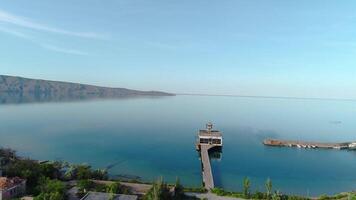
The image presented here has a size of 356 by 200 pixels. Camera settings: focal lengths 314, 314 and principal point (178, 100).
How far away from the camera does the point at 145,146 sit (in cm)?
6694

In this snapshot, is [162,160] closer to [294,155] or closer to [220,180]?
[220,180]

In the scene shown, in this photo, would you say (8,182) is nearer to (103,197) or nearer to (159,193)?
(103,197)

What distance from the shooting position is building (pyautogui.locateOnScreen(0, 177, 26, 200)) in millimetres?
26812

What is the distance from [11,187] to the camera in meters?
27.8

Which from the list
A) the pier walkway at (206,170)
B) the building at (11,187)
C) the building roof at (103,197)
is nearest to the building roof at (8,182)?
the building at (11,187)

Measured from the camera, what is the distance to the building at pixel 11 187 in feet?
88.0

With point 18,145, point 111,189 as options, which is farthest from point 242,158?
point 18,145

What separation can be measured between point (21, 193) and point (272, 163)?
41.0m

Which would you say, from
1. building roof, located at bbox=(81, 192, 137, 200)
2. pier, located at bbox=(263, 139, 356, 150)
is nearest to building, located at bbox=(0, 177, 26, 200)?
building roof, located at bbox=(81, 192, 137, 200)

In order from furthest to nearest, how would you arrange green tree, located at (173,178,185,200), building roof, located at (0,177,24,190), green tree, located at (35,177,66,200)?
green tree, located at (173,178,185,200) → building roof, located at (0,177,24,190) → green tree, located at (35,177,66,200)

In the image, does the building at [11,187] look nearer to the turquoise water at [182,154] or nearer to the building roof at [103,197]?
the building roof at [103,197]

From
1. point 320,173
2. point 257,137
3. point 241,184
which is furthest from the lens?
point 257,137

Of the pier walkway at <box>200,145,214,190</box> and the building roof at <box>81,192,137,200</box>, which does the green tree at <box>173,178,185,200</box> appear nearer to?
the building roof at <box>81,192,137,200</box>

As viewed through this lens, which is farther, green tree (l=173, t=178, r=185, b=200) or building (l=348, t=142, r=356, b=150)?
building (l=348, t=142, r=356, b=150)
